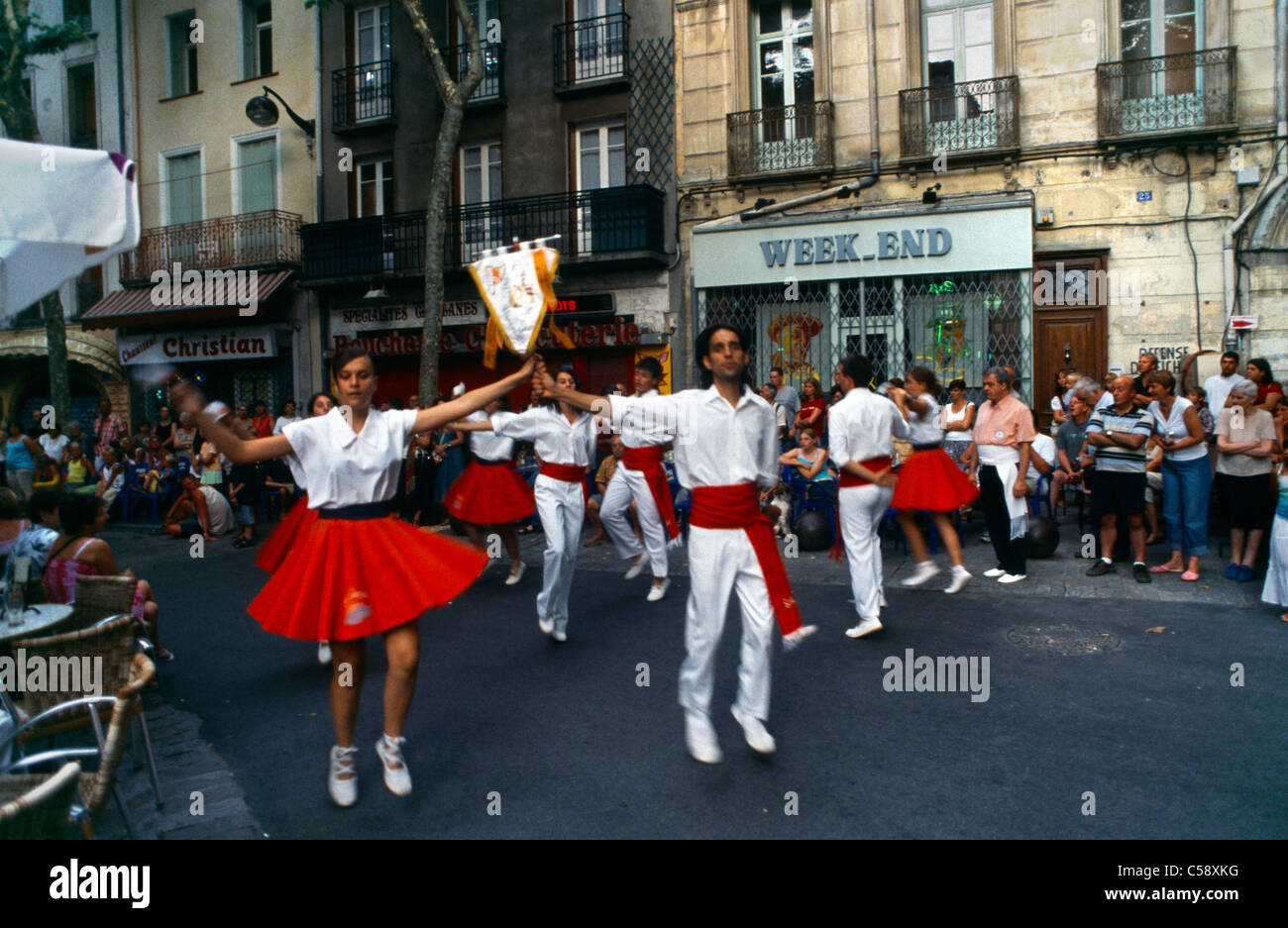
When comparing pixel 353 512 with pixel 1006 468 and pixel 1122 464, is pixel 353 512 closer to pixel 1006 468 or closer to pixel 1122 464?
pixel 1006 468

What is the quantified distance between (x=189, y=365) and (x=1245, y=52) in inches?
865

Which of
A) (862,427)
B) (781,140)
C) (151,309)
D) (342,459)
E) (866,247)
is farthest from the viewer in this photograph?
(151,309)

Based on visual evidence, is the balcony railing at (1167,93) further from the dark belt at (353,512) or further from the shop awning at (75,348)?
the shop awning at (75,348)

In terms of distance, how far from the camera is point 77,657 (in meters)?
4.07

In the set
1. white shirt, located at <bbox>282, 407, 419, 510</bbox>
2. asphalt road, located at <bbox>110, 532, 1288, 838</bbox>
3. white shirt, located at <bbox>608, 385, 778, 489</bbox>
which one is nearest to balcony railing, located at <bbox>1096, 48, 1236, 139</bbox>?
asphalt road, located at <bbox>110, 532, 1288, 838</bbox>

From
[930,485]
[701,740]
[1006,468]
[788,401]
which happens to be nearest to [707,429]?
[701,740]

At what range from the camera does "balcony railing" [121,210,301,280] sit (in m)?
21.7

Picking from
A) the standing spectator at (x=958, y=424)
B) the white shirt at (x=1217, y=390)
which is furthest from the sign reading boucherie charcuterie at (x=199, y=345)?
the white shirt at (x=1217, y=390)

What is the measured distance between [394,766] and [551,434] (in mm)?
3303

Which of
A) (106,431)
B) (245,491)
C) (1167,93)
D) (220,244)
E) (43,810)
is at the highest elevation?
(1167,93)

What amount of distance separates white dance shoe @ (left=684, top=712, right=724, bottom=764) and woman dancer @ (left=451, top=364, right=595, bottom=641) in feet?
8.09

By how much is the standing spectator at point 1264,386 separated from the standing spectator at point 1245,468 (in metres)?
1.29

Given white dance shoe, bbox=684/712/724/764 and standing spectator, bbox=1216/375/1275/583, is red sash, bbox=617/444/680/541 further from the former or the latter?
standing spectator, bbox=1216/375/1275/583
